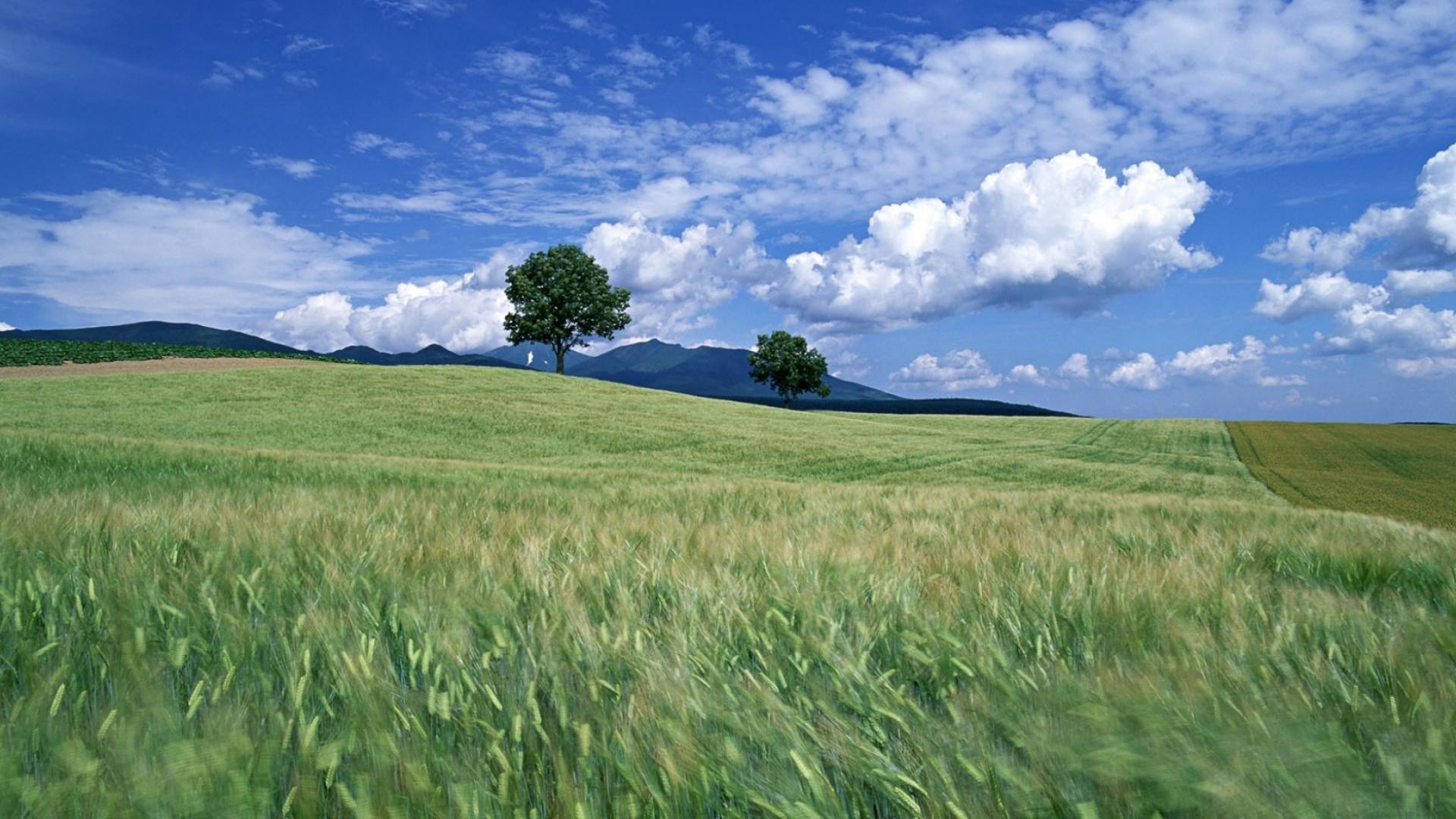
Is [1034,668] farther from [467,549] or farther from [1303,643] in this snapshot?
[467,549]

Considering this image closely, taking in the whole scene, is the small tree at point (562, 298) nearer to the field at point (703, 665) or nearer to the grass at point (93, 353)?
the grass at point (93, 353)

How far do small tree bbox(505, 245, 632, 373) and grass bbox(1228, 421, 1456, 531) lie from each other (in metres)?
51.9

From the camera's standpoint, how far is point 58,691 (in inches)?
52.4

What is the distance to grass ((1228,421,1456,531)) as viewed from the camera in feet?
70.7

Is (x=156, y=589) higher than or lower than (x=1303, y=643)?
lower

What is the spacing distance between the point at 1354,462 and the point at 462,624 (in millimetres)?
49078

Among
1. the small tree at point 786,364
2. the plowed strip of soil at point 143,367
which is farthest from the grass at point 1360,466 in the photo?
the plowed strip of soil at point 143,367

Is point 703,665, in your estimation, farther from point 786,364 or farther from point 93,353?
point 786,364

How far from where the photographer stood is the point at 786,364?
318 feet

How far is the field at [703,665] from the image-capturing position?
1046mm

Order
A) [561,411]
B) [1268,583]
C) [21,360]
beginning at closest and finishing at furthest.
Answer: [1268,583]
[561,411]
[21,360]

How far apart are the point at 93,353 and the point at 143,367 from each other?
18.9m

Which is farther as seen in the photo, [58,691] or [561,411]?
[561,411]

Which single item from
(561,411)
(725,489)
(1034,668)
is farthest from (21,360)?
(1034,668)
